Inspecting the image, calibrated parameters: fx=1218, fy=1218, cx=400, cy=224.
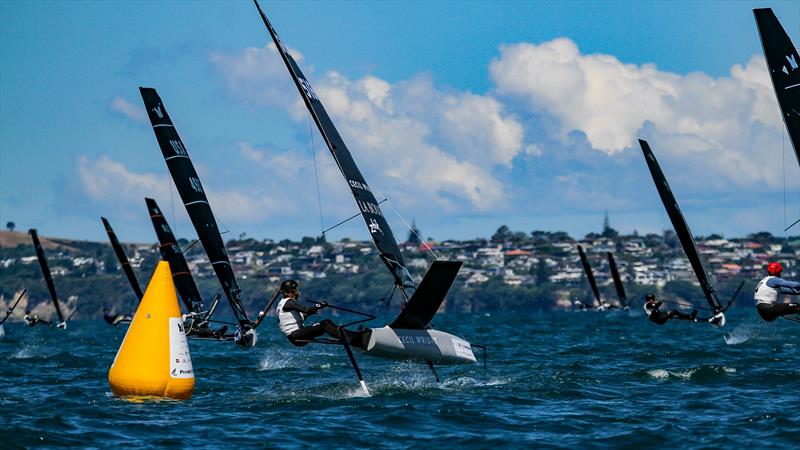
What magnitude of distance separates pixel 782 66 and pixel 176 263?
18770 millimetres

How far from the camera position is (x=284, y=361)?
30.4 meters

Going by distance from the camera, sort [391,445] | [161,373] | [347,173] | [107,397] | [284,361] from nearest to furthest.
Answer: [391,445], [161,373], [107,397], [347,173], [284,361]

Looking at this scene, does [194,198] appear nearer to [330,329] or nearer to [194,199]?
[194,199]

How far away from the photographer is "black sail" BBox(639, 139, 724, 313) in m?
34.0

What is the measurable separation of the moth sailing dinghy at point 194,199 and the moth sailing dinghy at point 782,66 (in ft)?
48.2

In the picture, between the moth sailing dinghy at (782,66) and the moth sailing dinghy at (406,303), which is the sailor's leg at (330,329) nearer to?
the moth sailing dinghy at (406,303)

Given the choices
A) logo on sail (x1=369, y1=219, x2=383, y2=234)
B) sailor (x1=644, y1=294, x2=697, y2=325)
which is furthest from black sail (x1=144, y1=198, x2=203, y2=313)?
sailor (x1=644, y1=294, x2=697, y2=325)

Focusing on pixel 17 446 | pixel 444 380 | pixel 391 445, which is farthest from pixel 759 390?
pixel 17 446

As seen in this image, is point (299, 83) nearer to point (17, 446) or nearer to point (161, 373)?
point (161, 373)

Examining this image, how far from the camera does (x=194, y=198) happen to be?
103 ft

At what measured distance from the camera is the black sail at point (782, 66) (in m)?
21.9

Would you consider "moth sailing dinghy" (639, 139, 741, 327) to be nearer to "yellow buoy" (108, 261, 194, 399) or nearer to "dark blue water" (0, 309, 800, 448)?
"dark blue water" (0, 309, 800, 448)

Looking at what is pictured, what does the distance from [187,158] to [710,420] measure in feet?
59.2

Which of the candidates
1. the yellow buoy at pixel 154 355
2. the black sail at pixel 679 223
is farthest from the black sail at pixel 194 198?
the black sail at pixel 679 223
